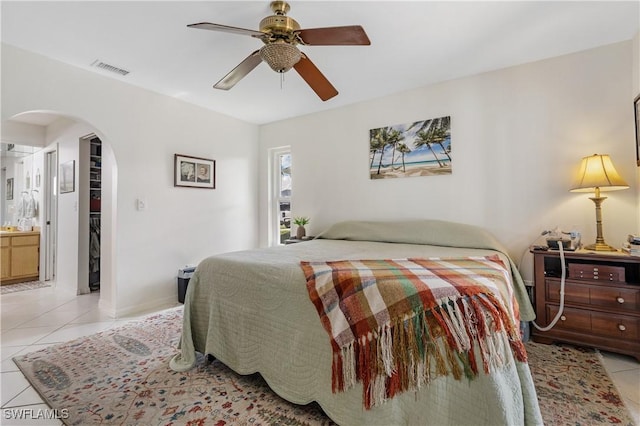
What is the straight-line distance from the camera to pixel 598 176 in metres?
2.12

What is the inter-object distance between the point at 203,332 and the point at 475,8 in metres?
2.85

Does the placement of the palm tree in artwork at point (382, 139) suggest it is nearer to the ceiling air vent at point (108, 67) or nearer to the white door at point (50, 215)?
the ceiling air vent at point (108, 67)

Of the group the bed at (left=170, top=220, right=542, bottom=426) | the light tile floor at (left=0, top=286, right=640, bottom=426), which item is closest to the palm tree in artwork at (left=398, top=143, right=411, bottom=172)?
the bed at (left=170, top=220, right=542, bottom=426)

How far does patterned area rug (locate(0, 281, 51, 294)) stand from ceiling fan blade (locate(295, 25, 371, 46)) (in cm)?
507

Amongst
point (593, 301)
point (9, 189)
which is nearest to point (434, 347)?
point (593, 301)

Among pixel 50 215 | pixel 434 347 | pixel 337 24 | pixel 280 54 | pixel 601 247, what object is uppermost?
pixel 337 24

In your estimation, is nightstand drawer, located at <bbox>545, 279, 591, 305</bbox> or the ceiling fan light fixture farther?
nightstand drawer, located at <bbox>545, 279, 591, 305</bbox>

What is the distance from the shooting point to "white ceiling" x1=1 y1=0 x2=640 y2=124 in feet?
6.20

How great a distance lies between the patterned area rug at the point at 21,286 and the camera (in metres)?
3.89

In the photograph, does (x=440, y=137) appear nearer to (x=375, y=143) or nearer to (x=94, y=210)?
(x=375, y=143)

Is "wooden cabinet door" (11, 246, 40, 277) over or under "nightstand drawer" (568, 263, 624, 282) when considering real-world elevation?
under

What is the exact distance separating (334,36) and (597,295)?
2.56 meters

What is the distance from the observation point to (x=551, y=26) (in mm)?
2098

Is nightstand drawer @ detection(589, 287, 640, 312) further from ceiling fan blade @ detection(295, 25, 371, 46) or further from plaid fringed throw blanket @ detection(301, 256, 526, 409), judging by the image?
ceiling fan blade @ detection(295, 25, 371, 46)
